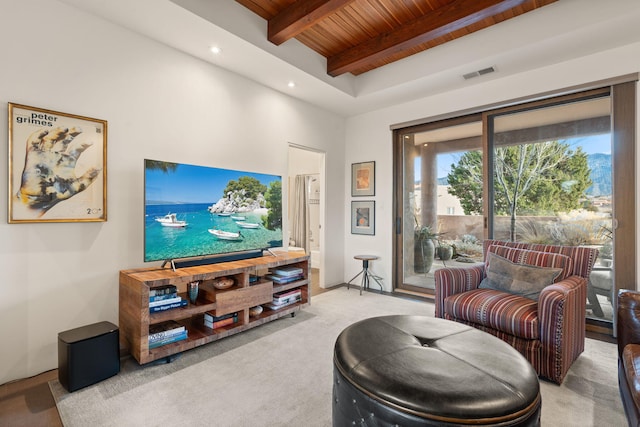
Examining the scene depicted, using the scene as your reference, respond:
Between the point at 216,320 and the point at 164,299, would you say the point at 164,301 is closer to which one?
the point at 164,299

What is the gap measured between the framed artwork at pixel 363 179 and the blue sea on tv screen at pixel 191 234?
1941 mm

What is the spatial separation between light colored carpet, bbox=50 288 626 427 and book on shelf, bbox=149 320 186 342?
0.21 m

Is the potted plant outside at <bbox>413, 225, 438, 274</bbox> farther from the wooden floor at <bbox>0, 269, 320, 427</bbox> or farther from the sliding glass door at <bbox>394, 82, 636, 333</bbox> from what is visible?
the wooden floor at <bbox>0, 269, 320, 427</bbox>

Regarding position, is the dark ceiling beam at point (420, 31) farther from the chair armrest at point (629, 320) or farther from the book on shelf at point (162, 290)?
the book on shelf at point (162, 290)

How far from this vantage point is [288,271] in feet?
10.9

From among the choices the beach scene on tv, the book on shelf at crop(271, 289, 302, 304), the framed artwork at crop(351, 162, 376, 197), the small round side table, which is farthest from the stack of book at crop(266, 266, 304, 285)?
the framed artwork at crop(351, 162, 376, 197)

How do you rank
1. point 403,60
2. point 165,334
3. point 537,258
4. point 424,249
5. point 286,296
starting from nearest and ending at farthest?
point 165,334
point 537,258
point 286,296
point 403,60
point 424,249

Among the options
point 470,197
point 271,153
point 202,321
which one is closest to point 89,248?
point 202,321

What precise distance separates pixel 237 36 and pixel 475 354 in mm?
2938

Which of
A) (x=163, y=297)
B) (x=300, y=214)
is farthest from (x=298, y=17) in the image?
(x=300, y=214)

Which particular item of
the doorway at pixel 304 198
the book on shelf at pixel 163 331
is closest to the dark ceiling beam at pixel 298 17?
the book on shelf at pixel 163 331

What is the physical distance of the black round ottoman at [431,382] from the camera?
1.05 metres

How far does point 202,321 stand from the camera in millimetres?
2777

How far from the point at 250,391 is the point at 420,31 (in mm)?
3379
